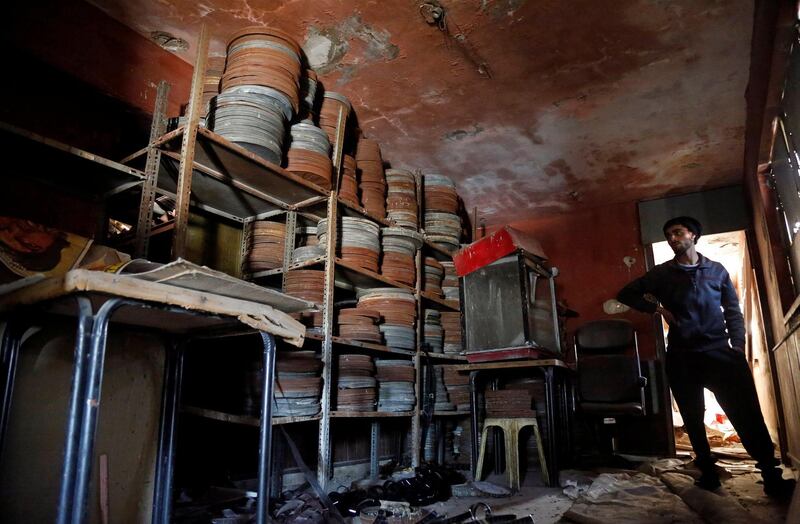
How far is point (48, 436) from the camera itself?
1.91 m

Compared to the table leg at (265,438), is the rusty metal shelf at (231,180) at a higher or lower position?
higher

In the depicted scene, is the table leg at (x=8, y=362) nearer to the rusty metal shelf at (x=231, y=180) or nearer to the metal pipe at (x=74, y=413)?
the metal pipe at (x=74, y=413)

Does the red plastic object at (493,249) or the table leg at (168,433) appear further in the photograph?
the red plastic object at (493,249)

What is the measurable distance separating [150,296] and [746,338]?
846 centimetres

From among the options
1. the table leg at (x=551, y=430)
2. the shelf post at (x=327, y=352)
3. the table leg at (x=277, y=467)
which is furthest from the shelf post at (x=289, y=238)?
the table leg at (x=551, y=430)

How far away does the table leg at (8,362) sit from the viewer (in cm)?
177

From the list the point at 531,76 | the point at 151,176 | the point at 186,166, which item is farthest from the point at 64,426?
the point at 531,76

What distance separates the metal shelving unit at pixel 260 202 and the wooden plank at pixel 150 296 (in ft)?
3.45

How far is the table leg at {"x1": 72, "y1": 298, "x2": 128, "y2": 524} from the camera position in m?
1.40

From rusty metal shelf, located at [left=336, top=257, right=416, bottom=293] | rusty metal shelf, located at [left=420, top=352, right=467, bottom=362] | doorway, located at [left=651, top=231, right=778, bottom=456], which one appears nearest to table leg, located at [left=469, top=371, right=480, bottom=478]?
rusty metal shelf, located at [left=420, top=352, right=467, bottom=362]

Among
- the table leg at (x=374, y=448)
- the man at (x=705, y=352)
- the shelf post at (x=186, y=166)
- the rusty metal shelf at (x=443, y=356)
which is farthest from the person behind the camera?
the rusty metal shelf at (x=443, y=356)

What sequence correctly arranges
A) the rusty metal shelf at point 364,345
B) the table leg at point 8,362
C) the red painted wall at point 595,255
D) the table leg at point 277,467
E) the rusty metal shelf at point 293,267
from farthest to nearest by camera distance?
the red painted wall at point 595,255
the rusty metal shelf at point 293,267
the rusty metal shelf at point 364,345
the table leg at point 277,467
the table leg at point 8,362

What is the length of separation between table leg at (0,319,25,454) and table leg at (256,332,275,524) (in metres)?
0.85

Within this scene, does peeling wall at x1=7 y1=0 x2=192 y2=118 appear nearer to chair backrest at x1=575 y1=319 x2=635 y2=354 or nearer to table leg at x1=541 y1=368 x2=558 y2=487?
table leg at x1=541 y1=368 x2=558 y2=487
